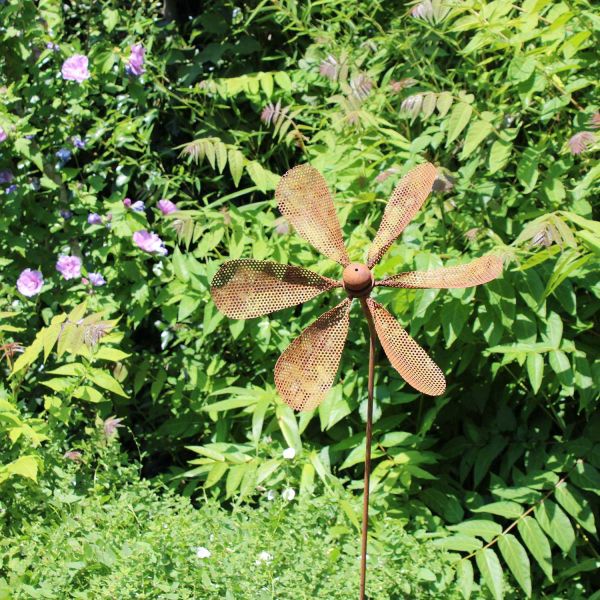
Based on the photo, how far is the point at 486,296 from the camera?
9.07ft

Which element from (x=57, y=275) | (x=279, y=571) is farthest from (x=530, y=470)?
(x=57, y=275)

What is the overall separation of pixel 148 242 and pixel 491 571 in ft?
5.05

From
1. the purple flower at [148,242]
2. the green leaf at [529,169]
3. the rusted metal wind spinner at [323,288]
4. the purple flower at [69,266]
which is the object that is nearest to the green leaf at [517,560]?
the rusted metal wind spinner at [323,288]

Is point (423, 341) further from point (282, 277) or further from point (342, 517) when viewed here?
point (282, 277)

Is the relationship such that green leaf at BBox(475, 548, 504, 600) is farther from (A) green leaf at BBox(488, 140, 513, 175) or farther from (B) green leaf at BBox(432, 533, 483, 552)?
(A) green leaf at BBox(488, 140, 513, 175)

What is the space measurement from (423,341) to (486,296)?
36cm

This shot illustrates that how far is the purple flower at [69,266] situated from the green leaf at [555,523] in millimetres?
1739

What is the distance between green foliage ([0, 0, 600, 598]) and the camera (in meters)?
2.73

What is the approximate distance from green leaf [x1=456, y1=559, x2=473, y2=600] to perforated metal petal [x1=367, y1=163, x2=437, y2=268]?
115 cm

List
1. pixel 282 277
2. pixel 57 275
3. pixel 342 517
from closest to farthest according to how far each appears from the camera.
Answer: pixel 282 277
pixel 342 517
pixel 57 275

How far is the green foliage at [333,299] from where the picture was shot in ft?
8.95

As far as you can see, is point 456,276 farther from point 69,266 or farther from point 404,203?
point 69,266

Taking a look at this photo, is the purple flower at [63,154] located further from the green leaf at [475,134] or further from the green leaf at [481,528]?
the green leaf at [481,528]

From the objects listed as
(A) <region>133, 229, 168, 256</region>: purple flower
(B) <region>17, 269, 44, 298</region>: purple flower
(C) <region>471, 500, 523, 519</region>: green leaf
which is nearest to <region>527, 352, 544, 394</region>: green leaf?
(C) <region>471, 500, 523, 519</region>: green leaf
